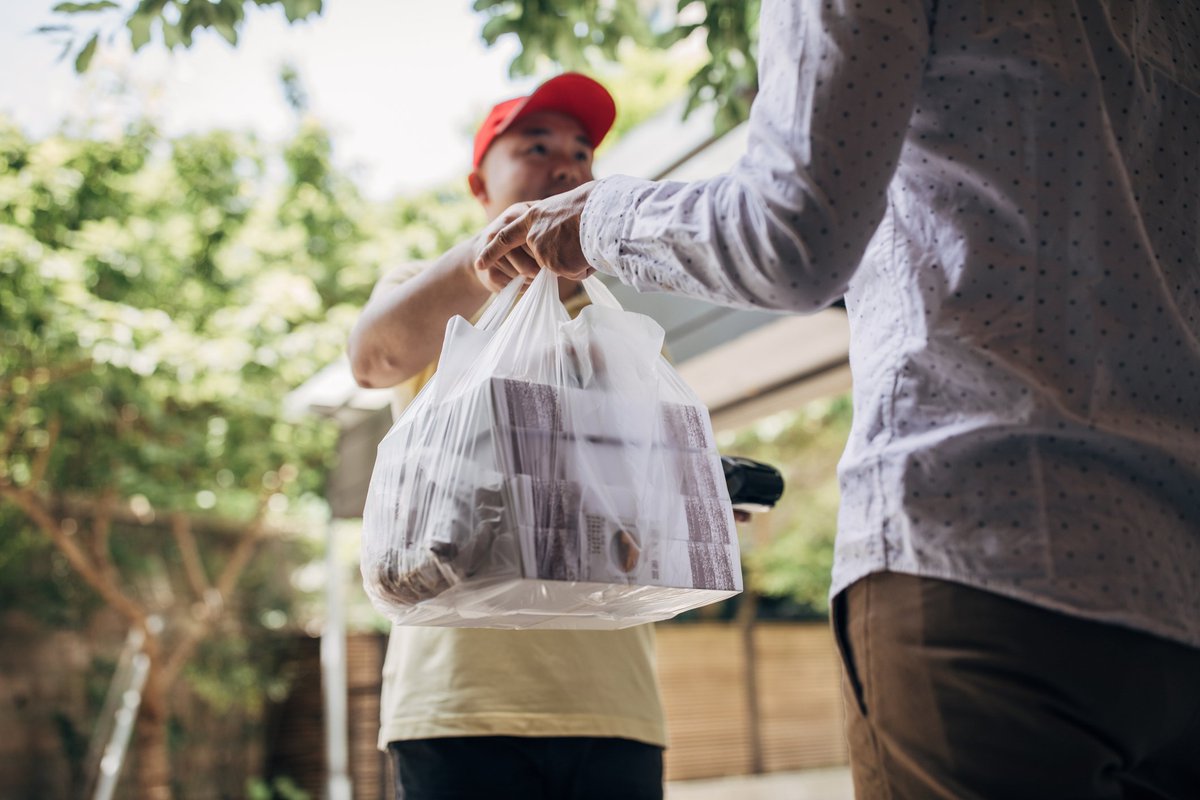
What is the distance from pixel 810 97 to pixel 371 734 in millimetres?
7341

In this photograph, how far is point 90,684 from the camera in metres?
6.80

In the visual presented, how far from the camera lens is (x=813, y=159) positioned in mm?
762

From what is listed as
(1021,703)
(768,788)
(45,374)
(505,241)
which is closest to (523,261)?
(505,241)

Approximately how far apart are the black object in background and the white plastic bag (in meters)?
0.26

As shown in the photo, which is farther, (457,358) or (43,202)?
(43,202)

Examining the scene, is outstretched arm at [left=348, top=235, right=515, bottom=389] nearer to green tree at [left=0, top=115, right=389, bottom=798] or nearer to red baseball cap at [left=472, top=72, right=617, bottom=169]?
red baseball cap at [left=472, top=72, right=617, bottom=169]

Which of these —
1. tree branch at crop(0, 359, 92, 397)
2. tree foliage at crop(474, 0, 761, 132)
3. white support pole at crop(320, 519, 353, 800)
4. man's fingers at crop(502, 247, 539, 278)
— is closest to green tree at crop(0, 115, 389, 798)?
tree branch at crop(0, 359, 92, 397)

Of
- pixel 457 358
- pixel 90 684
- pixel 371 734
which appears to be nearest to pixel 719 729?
pixel 371 734

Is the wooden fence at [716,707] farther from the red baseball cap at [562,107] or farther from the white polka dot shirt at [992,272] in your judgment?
the white polka dot shirt at [992,272]

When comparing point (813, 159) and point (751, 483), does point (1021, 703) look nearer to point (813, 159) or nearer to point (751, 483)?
point (813, 159)

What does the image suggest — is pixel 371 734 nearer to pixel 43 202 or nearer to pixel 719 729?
pixel 719 729

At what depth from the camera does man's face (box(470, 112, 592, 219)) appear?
1599 mm

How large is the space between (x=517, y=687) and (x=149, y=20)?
63.8 inches

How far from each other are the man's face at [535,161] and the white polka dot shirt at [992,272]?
0.78m
